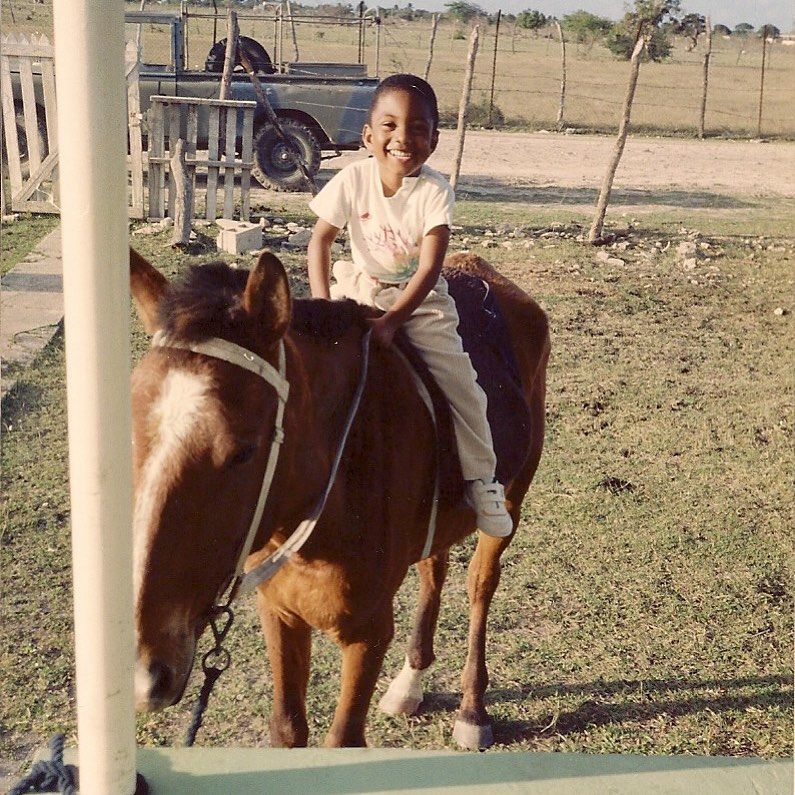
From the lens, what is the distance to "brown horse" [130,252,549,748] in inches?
74.4

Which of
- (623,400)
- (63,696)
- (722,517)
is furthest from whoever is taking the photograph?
(623,400)

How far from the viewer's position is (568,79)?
42344mm

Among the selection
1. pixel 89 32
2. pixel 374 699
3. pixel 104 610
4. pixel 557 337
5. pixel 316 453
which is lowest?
pixel 374 699

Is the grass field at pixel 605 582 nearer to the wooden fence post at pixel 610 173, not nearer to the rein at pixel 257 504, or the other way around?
the rein at pixel 257 504

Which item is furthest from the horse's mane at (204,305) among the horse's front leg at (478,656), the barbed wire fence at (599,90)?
the barbed wire fence at (599,90)

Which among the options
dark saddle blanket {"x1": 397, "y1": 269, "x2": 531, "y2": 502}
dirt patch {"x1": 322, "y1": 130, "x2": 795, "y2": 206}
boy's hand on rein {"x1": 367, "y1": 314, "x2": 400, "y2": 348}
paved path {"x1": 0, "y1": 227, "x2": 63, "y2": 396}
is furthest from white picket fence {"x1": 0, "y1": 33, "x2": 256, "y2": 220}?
boy's hand on rein {"x1": 367, "y1": 314, "x2": 400, "y2": 348}

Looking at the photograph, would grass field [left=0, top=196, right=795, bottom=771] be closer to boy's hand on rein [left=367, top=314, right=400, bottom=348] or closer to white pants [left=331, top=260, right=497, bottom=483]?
white pants [left=331, top=260, right=497, bottom=483]

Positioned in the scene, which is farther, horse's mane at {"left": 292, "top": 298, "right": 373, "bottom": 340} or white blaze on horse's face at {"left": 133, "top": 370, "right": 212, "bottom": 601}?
horse's mane at {"left": 292, "top": 298, "right": 373, "bottom": 340}

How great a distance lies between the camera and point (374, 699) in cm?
406

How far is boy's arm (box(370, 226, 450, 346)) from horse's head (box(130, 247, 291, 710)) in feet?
2.29

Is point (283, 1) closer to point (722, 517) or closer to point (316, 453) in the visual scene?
point (722, 517)

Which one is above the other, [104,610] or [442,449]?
[104,610]

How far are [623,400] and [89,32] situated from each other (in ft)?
21.8

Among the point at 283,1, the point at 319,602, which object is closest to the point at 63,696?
the point at 319,602
